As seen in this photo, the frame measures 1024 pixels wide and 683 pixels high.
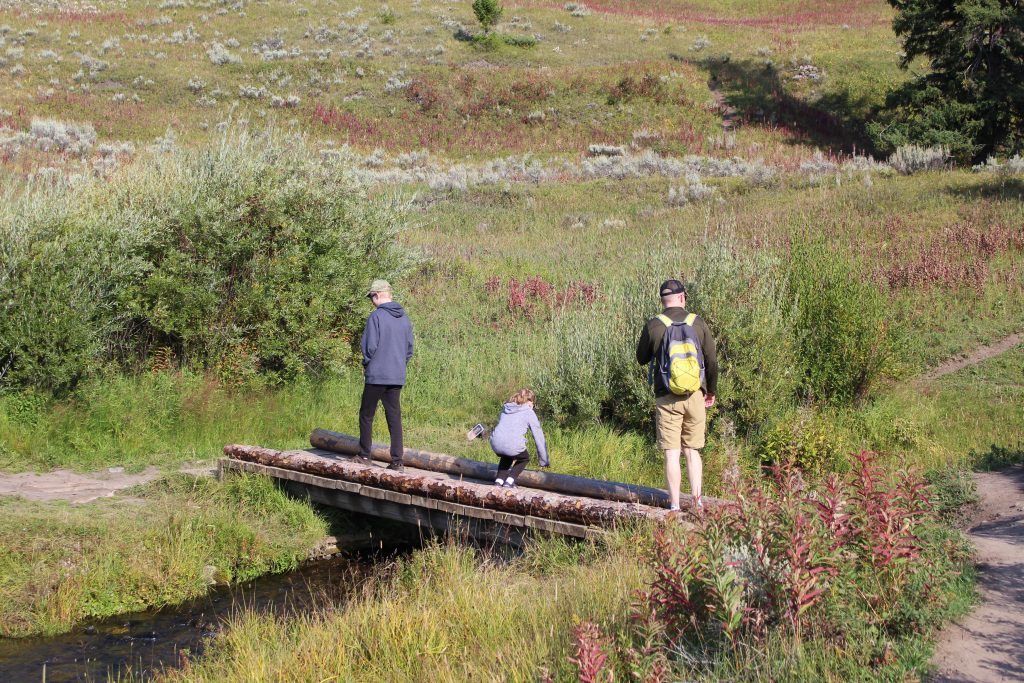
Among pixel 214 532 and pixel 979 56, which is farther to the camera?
pixel 979 56

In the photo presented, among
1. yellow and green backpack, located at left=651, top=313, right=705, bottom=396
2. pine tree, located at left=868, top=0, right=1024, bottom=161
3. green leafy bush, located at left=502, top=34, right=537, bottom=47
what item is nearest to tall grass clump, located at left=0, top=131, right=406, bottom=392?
yellow and green backpack, located at left=651, top=313, right=705, bottom=396

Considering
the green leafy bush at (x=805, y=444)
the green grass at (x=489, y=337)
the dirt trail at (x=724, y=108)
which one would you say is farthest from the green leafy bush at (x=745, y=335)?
the dirt trail at (x=724, y=108)

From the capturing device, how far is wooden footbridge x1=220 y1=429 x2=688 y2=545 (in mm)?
8539

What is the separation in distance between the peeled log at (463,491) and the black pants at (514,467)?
24 cm

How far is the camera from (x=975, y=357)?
48.8 feet

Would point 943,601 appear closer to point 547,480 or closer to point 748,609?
point 748,609

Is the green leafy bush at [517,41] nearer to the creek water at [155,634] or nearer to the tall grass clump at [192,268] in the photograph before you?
the tall grass clump at [192,268]

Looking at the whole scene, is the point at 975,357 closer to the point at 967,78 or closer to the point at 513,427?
the point at 513,427

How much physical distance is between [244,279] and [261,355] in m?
1.14

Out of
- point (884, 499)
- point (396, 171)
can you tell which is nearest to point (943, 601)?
point (884, 499)

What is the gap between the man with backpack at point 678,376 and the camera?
7641 millimetres

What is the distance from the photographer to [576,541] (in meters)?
8.52

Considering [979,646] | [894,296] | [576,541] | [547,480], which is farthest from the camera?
[894,296]

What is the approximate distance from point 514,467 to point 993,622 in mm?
4971
